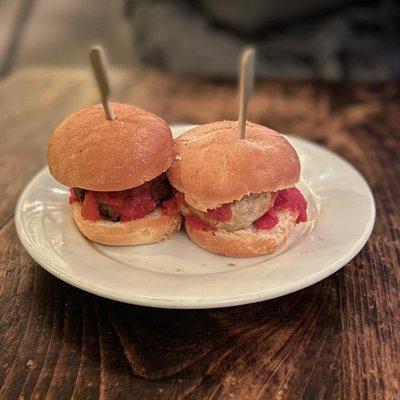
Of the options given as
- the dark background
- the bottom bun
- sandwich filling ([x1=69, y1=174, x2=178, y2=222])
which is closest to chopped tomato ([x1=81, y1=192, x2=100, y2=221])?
sandwich filling ([x1=69, y1=174, x2=178, y2=222])

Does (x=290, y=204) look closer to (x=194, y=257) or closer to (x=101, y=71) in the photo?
(x=194, y=257)

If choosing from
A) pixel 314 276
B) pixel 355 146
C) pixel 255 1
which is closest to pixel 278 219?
pixel 314 276

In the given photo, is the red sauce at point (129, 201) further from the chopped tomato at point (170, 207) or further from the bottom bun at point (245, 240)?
the bottom bun at point (245, 240)

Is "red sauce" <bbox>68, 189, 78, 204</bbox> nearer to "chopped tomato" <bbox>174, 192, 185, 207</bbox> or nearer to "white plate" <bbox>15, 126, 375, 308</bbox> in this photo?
"white plate" <bbox>15, 126, 375, 308</bbox>

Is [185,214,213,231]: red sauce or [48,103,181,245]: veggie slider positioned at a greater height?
[48,103,181,245]: veggie slider

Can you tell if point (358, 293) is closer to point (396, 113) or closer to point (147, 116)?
point (147, 116)

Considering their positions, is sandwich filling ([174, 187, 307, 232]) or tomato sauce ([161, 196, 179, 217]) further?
tomato sauce ([161, 196, 179, 217])

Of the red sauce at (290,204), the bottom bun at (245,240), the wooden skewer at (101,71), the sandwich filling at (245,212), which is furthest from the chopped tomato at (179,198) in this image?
the wooden skewer at (101,71)
